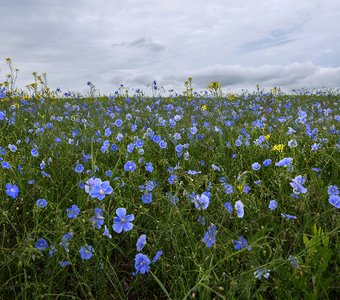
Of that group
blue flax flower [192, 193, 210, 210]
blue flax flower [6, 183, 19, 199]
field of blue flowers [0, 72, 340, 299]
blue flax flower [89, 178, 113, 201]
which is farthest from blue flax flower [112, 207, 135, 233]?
blue flax flower [6, 183, 19, 199]

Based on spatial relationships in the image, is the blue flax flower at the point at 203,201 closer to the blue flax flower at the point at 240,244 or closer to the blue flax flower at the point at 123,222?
the blue flax flower at the point at 240,244

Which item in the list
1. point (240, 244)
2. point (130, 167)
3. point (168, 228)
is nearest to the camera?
point (240, 244)

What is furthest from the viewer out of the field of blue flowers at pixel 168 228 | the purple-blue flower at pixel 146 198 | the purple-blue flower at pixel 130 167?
the purple-blue flower at pixel 130 167

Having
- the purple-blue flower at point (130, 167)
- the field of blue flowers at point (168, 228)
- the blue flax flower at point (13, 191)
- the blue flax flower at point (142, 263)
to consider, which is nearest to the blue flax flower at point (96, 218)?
the field of blue flowers at point (168, 228)

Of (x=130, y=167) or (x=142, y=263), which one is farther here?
(x=130, y=167)

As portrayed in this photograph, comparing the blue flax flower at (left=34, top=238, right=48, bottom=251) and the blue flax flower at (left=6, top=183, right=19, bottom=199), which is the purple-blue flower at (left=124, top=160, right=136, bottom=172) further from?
the blue flax flower at (left=34, top=238, right=48, bottom=251)

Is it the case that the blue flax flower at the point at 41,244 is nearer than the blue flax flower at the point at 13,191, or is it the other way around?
the blue flax flower at the point at 41,244

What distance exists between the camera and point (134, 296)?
1.78 m

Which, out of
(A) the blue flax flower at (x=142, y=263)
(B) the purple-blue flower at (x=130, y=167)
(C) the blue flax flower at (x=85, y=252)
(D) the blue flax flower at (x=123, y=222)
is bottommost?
(A) the blue flax flower at (x=142, y=263)

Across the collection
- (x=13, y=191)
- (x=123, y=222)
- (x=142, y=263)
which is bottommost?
(x=142, y=263)

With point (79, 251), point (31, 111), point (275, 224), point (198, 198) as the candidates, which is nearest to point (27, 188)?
point (79, 251)

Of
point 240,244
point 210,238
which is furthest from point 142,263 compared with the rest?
point 240,244

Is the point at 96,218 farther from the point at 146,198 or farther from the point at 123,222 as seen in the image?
the point at 146,198

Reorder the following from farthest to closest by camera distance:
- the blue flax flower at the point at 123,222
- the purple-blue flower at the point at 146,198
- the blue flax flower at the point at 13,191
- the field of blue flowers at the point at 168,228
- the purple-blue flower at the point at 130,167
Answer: the purple-blue flower at the point at 130,167 < the purple-blue flower at the point at 146,198 < the blue flax flower at the point at 13,191 < the blue flax flower at the point at 123,222 < the field of blue flowers at the point at 168,228
